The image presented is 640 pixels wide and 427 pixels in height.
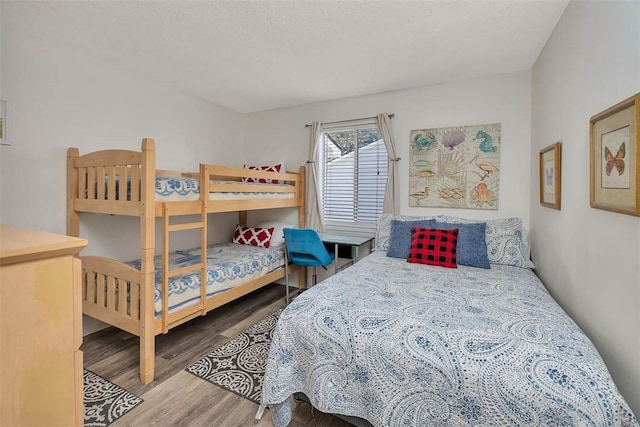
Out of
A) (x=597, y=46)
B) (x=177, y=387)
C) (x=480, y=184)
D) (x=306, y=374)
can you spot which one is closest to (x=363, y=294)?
(x=306, y=374)

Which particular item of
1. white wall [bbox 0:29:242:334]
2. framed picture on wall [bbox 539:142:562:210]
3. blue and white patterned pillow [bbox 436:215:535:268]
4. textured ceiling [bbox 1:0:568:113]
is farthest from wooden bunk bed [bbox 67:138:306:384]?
framed picture on wall [bbox 539:142:562:210]

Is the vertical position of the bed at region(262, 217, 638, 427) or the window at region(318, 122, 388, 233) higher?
the window at region(318, 122, 388, 233)

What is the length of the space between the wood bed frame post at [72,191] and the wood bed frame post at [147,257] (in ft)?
3.05

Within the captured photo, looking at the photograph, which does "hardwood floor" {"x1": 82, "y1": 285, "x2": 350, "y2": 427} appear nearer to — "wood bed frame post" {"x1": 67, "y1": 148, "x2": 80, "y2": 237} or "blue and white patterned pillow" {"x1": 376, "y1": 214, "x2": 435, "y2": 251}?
"wood bed frame post" {"x1": 67, "y1": 148, "x2": 80, "y2": 237}

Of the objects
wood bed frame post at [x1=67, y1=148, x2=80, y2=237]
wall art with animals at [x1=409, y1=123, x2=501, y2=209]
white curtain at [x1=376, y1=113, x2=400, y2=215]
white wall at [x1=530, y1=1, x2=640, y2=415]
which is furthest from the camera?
white curtain at [x1=376, y1=113, x2=400, y2=215]

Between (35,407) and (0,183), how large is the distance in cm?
219

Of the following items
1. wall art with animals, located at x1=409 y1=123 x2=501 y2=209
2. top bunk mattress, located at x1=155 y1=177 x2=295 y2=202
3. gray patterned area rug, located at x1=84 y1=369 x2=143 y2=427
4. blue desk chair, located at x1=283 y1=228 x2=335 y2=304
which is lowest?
gray patterned area rug, located at x1=84 y1=369 x2=143 y2=427

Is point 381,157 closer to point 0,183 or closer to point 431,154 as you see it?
point 431,154

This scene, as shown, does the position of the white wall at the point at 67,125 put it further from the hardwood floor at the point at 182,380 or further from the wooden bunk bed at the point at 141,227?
the hardwood floor at the point at 182,380

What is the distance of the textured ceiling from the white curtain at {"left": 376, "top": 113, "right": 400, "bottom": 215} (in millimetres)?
404

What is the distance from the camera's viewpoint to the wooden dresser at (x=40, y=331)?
1.96 feet

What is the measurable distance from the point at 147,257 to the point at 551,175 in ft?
8.96

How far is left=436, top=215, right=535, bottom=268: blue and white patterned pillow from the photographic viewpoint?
2.39m

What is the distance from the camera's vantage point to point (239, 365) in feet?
6.81
